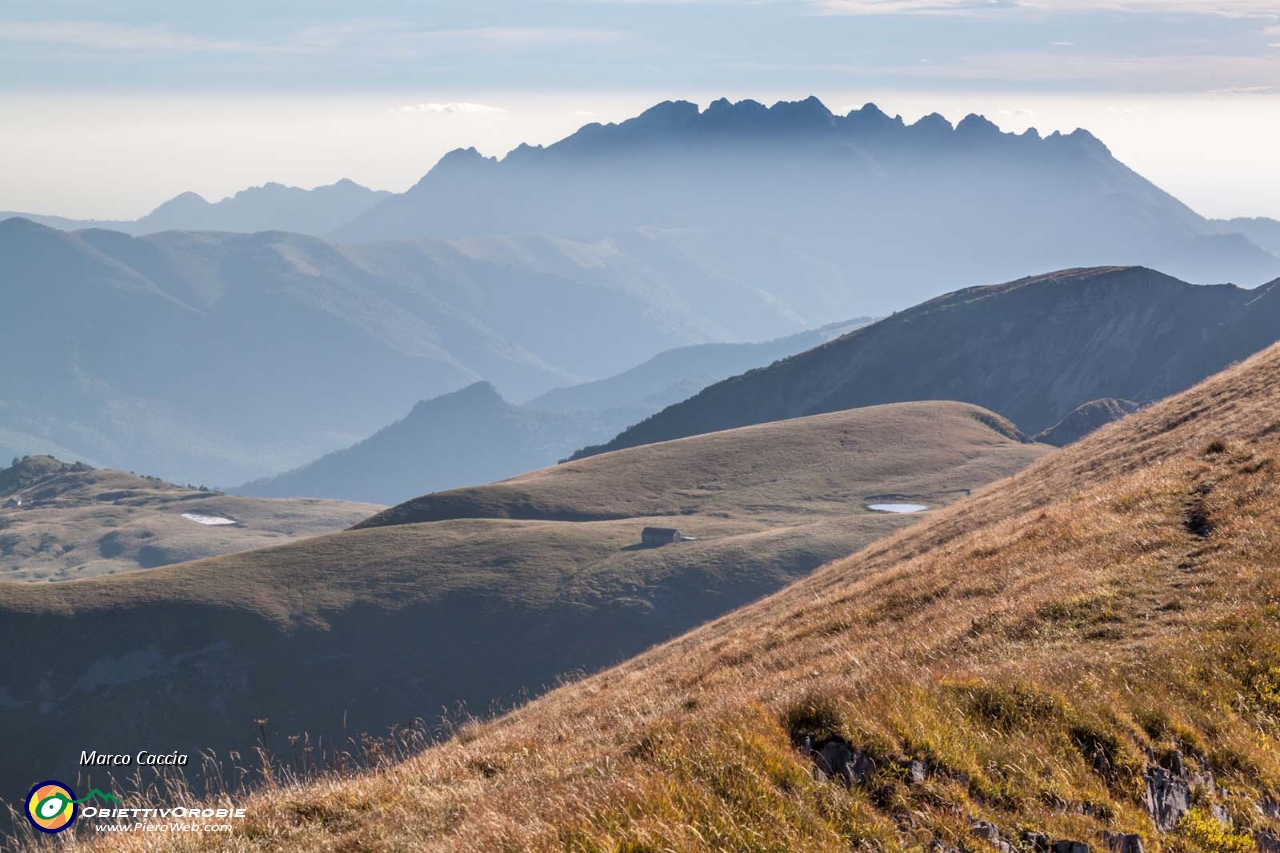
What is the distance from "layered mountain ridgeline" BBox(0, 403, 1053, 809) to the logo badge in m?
60.5

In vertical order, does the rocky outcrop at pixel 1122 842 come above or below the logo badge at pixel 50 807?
above

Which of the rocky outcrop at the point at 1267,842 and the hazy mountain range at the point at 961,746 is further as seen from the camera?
the rocky outcrop at the point at 1267,842

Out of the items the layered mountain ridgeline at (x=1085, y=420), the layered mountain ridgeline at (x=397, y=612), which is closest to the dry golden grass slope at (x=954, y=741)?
A: the layered mountain ridgeline at (x=397, y=612)

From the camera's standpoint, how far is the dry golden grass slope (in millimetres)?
8977

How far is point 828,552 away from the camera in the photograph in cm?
9288

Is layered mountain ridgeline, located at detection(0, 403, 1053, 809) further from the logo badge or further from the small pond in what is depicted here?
the logo badge

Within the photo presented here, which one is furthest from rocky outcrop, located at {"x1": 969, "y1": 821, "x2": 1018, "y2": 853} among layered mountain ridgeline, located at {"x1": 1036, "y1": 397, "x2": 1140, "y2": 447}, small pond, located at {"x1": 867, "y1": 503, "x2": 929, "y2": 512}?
layered mountain ridgeline, located at {"x1": 1036, "y1": 397, "x2": 1140, "y2": 447}

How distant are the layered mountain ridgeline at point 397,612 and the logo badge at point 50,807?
2383 inches

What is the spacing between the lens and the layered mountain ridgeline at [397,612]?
83500 millimetres

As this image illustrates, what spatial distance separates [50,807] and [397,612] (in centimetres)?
8560

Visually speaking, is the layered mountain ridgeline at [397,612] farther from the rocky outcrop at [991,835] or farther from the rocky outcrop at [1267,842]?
the rocky outcrop at [1267,842]

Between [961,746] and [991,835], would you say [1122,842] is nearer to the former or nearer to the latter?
[991,835]

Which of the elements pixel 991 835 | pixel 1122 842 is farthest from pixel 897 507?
pixel 991 835

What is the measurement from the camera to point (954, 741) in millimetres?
10086
